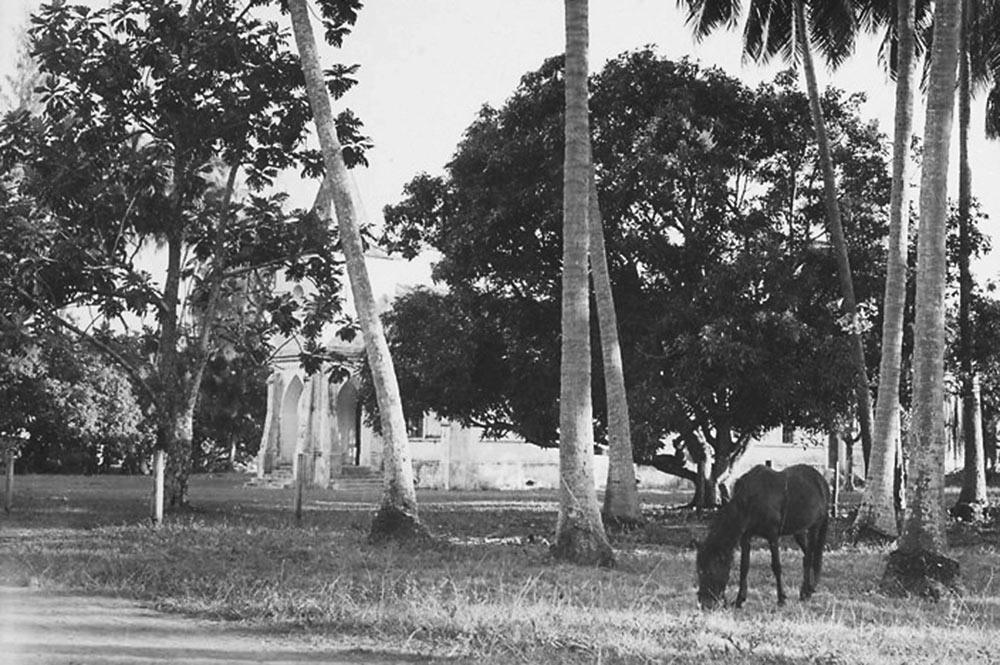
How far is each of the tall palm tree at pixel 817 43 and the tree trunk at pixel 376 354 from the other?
32.6ft

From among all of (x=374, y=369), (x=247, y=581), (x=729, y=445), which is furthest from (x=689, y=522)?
(x=247, y=581)

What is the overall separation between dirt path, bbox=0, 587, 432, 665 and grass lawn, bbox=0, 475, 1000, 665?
33cm

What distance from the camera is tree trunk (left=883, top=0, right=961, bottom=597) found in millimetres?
12562

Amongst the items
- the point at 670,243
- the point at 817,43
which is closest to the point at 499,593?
the point at 670,243

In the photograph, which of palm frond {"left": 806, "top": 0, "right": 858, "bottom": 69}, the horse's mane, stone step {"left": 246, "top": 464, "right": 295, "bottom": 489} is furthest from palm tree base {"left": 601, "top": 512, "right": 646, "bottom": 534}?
stone step {"left": 246, "top": 464, "right": 295, "bottom": 489}

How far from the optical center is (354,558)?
13469 mm

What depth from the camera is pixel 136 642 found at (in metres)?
8.30

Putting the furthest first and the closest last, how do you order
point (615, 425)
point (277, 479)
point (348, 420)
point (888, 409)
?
point (348, 420)
point (277, 479)
point (615, 425)
point (888, 409)

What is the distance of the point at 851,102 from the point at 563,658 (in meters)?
21.0

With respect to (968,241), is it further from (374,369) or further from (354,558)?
(354,558)

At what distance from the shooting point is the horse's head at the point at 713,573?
32.9 ft

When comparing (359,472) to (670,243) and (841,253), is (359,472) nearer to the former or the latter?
(670,243)

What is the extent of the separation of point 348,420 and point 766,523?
35230 millimetres

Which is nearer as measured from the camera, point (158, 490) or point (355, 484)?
point (158, 490)
